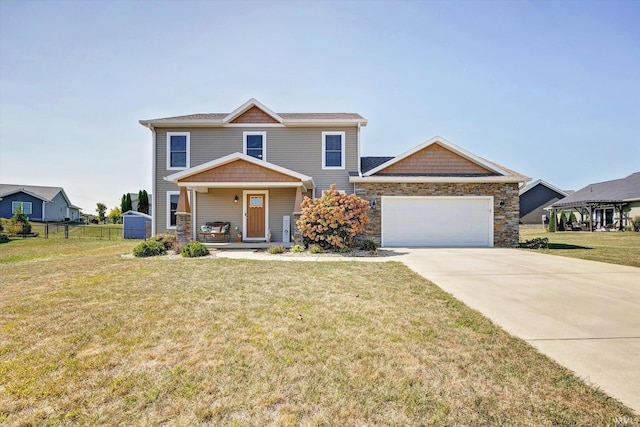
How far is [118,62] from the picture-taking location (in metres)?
11.1

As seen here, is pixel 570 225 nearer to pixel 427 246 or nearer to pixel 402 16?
pixel 427 246

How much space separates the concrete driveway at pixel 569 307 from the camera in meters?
2.89

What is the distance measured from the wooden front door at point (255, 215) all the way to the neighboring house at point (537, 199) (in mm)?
29867

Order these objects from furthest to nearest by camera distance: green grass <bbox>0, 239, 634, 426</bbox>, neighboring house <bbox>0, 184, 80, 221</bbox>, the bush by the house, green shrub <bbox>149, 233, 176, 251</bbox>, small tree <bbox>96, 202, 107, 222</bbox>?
small tree <bbox>96, 202, 107, 222</bbox> < neighboring house <bbox>0, 184, 80, 221</bbox> < the bush by the house < green shrub <bbox>149, 233, 176, 251</bbox> < green grass <bbox>0, 239, 634, 426</bbox>

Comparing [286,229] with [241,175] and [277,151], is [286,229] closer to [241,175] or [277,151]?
[241,175]

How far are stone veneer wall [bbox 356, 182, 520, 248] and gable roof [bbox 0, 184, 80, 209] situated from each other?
37.8 metres

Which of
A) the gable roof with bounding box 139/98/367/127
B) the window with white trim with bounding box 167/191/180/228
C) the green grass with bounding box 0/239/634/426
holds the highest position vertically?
the gable roof with bounding box 139/98/367/127

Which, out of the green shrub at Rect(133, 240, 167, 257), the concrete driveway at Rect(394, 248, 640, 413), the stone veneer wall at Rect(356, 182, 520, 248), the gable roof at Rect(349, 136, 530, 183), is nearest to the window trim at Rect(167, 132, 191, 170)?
the green shrub at Rect(133, 240, 167, 257)

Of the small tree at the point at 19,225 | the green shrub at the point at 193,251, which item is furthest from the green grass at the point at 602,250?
the small tree at the point at 19,225

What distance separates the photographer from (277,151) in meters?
14.8

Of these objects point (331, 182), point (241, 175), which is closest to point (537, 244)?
point (331, 182)

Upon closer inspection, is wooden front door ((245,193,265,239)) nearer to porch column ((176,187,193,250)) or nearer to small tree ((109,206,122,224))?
porch column ((176,187,193,250))

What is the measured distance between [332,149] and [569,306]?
1147 centimetres

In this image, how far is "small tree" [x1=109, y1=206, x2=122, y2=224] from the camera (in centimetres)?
4208
